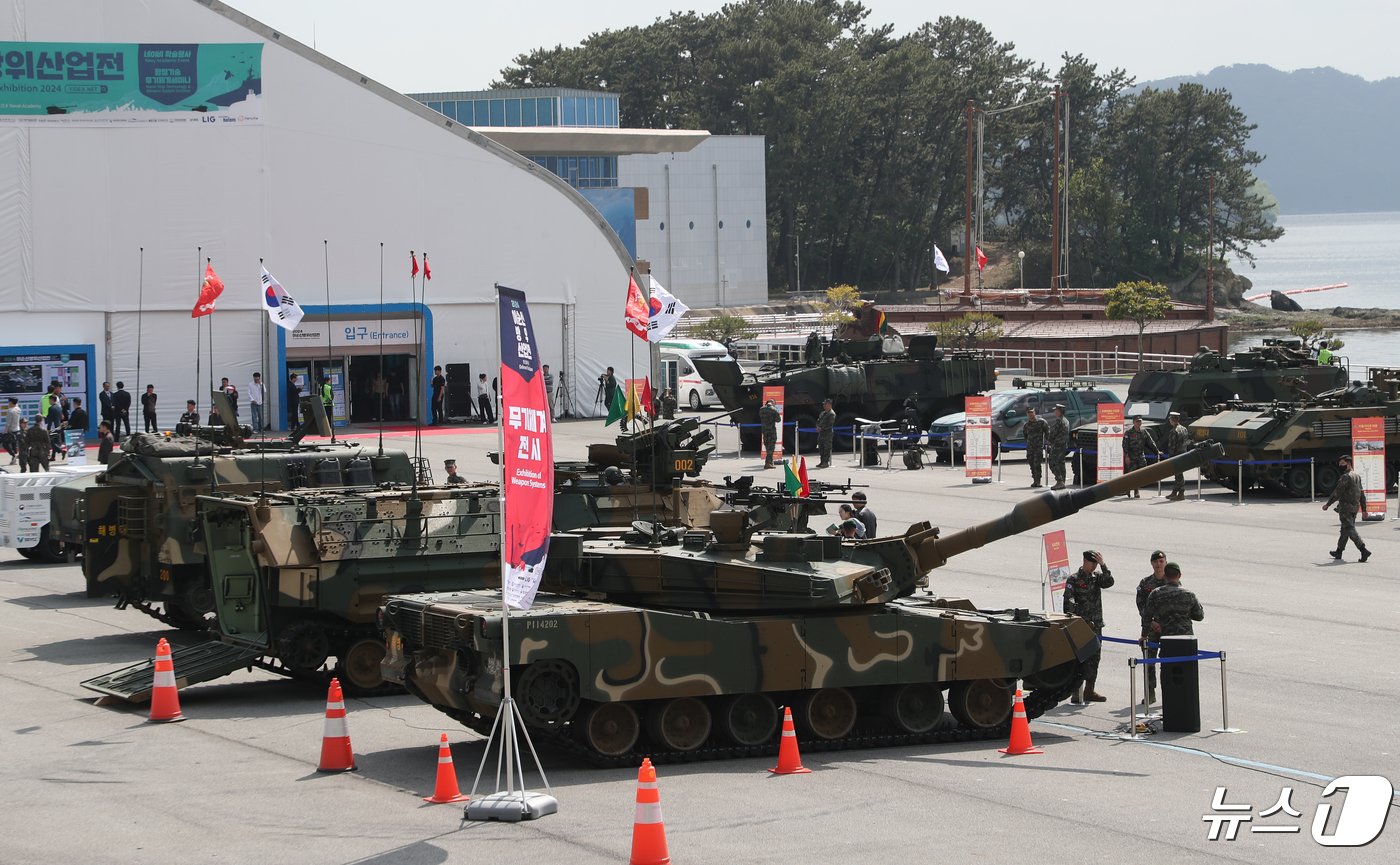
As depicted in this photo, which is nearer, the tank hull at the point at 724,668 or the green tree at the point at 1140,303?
the tank hull at the point at 724,668

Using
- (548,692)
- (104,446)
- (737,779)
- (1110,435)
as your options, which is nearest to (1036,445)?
(1110,435)

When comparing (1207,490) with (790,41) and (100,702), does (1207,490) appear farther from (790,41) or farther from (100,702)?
(790,41)

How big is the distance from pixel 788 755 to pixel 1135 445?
18.9 m

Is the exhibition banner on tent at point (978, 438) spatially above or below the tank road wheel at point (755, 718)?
above

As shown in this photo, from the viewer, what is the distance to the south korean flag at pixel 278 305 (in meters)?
33.6

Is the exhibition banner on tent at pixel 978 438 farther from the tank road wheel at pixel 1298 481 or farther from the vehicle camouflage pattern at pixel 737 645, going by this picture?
the vehicle camouflage pattern at pixel 737 645

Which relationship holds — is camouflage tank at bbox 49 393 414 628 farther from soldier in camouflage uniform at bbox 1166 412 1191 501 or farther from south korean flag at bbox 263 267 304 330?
soldier in camouflage uniform at bbox 1166 412 1191 501

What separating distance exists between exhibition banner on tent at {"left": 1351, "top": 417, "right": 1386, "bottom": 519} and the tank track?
13913 millimetres

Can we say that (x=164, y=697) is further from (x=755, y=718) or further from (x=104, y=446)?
(x=104, y=446)

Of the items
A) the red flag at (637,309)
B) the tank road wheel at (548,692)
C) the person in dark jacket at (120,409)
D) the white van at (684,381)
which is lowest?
the tank road wheel at (548,692)

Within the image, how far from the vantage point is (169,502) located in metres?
20.3

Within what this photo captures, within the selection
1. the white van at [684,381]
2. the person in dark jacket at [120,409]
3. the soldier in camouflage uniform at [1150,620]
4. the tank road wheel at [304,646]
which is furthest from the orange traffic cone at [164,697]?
the white van at [684,381]

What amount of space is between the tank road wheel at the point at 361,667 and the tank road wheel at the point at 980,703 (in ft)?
18.8

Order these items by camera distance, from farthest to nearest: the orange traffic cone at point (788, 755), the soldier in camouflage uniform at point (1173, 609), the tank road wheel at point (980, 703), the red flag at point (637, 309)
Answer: the red flag at point (637, 309)
the soldier in camouflage uniform at point (1173, 609)
the tank road wheel at point (980, 703)
the orange traffic cone at point (788, 755)
